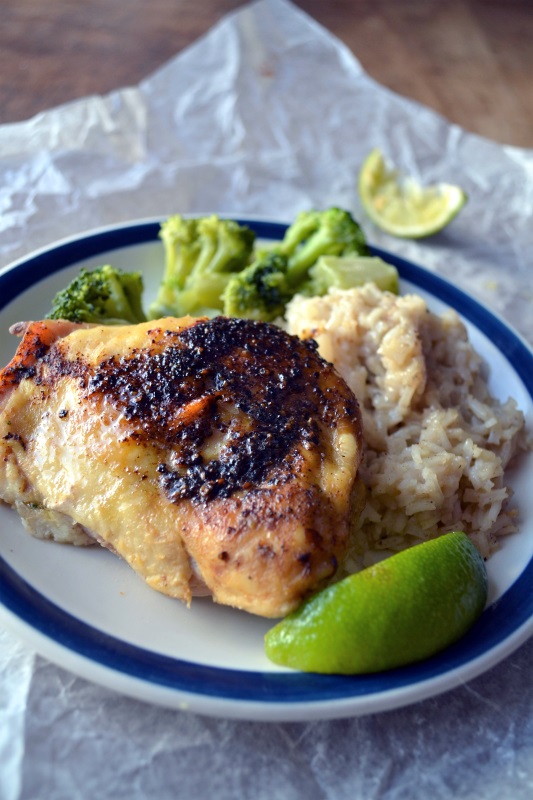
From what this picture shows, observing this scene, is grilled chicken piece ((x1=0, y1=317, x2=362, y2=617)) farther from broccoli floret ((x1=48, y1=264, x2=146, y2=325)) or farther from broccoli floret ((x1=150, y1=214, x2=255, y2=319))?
broccoli floret ((x1=150, y1=214, x2=255, y2=319))

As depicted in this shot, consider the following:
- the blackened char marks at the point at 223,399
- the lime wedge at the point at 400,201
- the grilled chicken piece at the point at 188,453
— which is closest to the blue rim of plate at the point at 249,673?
the grilled chicken piece at the point at 188,453

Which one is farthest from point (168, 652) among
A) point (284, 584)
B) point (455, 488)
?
point (455, 488)

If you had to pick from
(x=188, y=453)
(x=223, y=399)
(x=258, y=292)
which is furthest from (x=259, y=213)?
(x=188, y=453)

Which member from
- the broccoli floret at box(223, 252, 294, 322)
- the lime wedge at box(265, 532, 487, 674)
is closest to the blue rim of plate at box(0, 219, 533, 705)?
the lime wedge at box(265, 532, 487, 674)

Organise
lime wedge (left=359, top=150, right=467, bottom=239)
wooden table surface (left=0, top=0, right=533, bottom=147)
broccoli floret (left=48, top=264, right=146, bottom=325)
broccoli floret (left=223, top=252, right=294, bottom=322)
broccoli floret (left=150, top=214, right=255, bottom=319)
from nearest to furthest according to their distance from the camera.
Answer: broccoli floret (left=48, top=264, right=146, bottom=325)
broccoli floret (left=223, top=252, right=294, bottom=322)
broccoli floret (left=150, top=214, right=255, bottom=319)
lime wedge (left=359, top=150, right=467, bottom=239)
wooden table surface (left=0, top=0, right=533, bottom=147)

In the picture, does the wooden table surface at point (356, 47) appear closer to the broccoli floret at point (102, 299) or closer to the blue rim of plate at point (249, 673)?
the broccoli floret at point (102, 299)

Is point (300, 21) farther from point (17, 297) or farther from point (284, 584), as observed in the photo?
point (284, 584)
